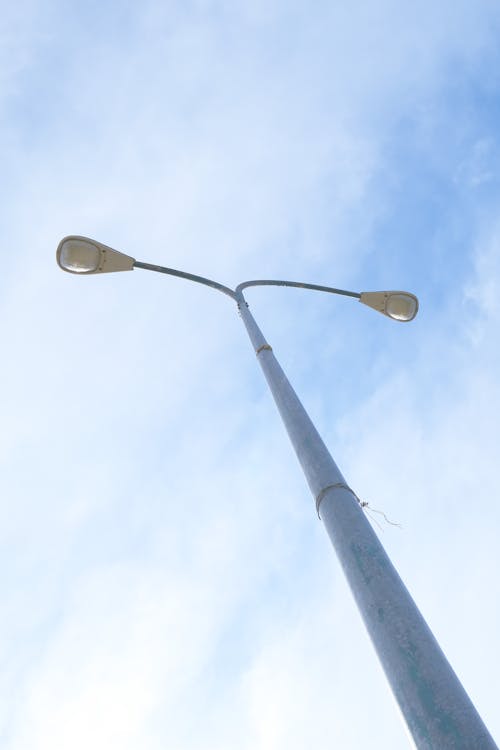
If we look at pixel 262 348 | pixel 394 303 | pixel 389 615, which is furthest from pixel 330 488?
pixel 394 303

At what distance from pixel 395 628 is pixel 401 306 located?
4385 millimetres

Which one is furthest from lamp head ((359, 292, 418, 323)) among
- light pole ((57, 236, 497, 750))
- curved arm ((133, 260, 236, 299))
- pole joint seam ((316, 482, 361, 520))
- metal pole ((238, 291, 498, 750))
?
pole joint seam ((316, 482, 361, 520))

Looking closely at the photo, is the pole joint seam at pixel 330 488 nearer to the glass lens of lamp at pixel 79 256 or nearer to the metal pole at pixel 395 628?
the metal pole at pixel 395 628

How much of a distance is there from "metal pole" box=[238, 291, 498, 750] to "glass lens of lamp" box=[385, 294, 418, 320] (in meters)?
3.03

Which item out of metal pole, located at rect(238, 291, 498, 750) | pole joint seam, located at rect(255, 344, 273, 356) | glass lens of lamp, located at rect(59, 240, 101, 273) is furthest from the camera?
glass lens of lamp, located at rect(59, 240, 101, 273)

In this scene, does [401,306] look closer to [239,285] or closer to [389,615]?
[239,285]

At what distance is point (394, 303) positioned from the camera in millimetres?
6211

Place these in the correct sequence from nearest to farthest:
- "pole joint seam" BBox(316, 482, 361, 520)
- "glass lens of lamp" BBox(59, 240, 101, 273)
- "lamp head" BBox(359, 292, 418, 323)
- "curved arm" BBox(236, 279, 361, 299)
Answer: "pole joint seam" BBox(316, 482, 361, 520)
"glass lens of lamp" BBox(59, 240, 101, 273)
"lamp head" BBox(359, 292, 418, 323)
"curved arm" BBox(236, 279, 361, 299)

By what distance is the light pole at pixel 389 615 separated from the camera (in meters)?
2.01

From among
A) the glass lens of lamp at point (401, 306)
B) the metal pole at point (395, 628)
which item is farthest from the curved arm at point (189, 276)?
the metal pole at point (395, 628)

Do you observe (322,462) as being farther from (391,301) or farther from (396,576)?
(391,301)

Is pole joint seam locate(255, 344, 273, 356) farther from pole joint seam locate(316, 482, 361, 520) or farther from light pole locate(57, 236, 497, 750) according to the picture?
pole joint seam locate(316, 482, 361, 520)

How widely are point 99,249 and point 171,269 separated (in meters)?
0.87

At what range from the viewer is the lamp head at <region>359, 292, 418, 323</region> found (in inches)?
242
